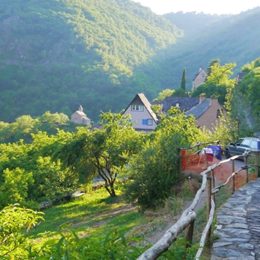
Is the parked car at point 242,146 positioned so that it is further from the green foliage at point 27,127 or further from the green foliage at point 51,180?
the green foliage at point 27,127

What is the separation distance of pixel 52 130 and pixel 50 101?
4131cm

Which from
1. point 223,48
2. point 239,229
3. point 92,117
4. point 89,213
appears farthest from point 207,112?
point 223,48

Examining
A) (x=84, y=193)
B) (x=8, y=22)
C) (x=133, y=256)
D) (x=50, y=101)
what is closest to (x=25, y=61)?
(x=8, y=22)

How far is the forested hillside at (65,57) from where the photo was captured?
130 meters

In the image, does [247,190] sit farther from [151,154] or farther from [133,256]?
[133,256]

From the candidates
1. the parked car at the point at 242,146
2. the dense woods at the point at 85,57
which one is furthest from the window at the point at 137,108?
the dense woods at the point at 85,57

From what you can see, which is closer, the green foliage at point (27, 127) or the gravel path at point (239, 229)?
the gravel path at point (239, 229)

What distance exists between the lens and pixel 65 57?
520 feet

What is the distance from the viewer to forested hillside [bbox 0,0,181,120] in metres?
130

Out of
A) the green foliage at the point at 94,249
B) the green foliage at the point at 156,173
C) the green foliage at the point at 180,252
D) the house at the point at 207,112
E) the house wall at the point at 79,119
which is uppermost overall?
the green foliage at the point at 94,249

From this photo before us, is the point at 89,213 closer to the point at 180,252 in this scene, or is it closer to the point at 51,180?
the point at 51,180

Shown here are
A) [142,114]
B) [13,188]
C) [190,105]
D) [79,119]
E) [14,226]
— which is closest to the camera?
[14,226]

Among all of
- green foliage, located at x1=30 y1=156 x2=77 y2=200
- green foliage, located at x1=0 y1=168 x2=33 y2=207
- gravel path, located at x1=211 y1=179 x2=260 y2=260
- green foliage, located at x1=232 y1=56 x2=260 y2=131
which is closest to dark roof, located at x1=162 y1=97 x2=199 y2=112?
green foliage, located at x1=232 y1=56 x2=260 y2=131

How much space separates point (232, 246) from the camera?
6.65m
